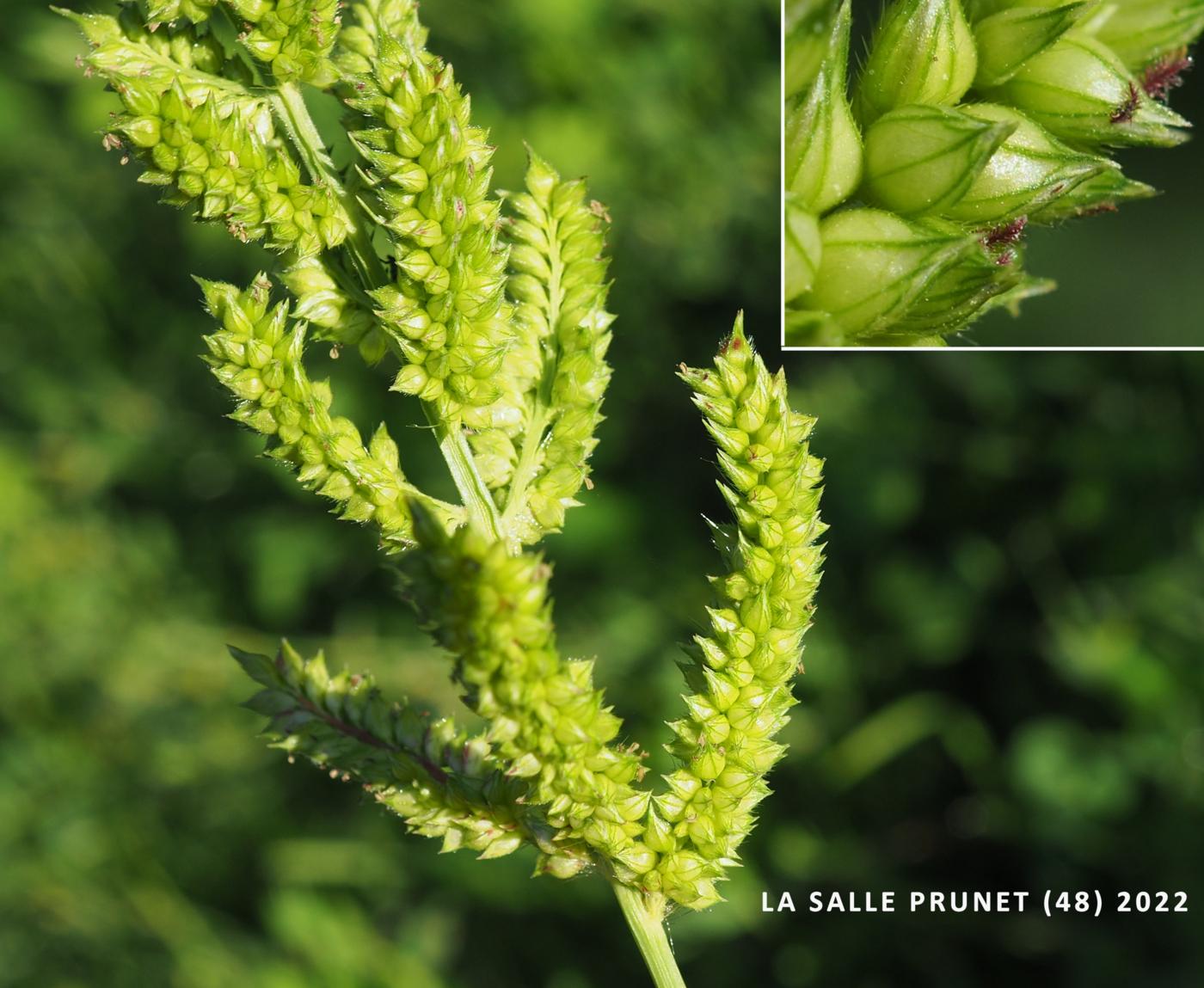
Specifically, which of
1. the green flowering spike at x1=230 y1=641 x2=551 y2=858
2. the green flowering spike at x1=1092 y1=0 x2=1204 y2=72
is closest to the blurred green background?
the green flowering spike at x1=1092 y1=0 x2=1204 y2=72

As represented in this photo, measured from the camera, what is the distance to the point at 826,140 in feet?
5.34

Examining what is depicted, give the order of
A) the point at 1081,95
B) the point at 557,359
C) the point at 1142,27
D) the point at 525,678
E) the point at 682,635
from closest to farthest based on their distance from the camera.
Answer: the point at 525,678 → the point at 557,359 → the point at 1081,95 → the point at 1142,27 → the point at 682,635

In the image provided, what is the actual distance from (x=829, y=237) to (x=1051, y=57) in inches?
14.8

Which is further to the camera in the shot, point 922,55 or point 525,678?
point 922,55

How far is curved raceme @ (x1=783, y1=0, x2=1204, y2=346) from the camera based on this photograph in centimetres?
157

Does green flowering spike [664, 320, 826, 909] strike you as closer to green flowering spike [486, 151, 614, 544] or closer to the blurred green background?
green flowering spike [486, 151, 614, 544]

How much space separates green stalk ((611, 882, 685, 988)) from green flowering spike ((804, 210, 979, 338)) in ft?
2.47

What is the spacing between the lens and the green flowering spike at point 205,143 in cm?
116

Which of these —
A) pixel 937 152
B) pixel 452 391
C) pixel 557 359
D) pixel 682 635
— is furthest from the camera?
pixel 682 635

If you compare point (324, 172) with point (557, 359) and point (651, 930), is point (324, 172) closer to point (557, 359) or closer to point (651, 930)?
point (557, 359)

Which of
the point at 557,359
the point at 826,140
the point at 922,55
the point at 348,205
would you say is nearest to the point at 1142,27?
the point at 922,55

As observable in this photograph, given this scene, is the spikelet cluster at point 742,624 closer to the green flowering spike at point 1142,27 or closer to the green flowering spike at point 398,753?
the green flowering spike at point 398,753

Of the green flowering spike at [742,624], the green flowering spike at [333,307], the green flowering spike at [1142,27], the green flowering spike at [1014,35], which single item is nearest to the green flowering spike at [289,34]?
the green flowering spike at [333,307]

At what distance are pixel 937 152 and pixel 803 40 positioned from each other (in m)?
0.29
